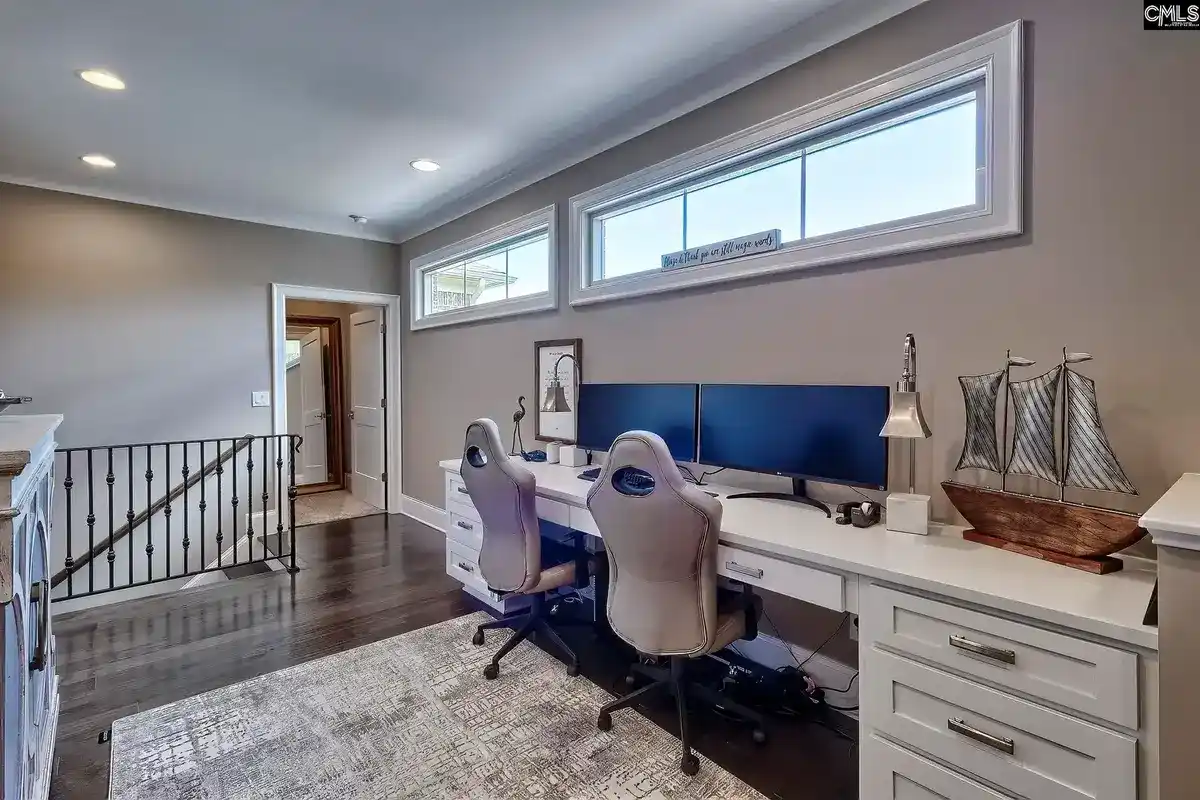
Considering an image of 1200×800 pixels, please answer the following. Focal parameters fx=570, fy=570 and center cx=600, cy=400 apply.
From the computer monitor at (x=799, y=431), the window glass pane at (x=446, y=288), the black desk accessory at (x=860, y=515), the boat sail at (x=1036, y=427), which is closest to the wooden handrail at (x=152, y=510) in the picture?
the window glass pane at (x=446, y=288)

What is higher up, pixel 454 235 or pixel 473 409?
pixel 454 235

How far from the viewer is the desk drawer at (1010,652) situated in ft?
3.68

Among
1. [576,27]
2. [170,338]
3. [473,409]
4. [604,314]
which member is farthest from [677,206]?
[170,338]

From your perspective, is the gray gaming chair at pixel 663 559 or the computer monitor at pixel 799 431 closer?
the gray gaming chair at pixel 663 559

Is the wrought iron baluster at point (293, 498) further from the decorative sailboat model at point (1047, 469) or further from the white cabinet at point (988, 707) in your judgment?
the decorative sailboat model at point (1047, 469)

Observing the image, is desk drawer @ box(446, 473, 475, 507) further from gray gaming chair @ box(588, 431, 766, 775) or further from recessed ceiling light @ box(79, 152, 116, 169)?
recessed ceiling light @ box(79, 152, 116, 169)

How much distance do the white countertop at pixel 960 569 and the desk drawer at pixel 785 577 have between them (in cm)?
3

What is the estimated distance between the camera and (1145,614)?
1.16 meters

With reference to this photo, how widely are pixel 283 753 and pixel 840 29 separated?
10.8 ft

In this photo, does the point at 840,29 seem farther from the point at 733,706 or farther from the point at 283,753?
the point at 283,753

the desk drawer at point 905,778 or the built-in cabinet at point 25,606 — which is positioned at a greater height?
the built-in cabinet at point 25,606

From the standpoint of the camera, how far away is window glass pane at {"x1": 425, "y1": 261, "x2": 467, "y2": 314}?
4.70 meters

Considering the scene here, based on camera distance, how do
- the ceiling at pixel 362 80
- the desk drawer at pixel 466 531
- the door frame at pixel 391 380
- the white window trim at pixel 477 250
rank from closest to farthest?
the ceiling at pixel 362 80 < the desk drawer at pixel 466 531 < the white window trim at pixel 477 250 < the door frame at pixel 391 380

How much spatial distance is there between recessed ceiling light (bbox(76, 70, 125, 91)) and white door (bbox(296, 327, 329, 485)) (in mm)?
4466
